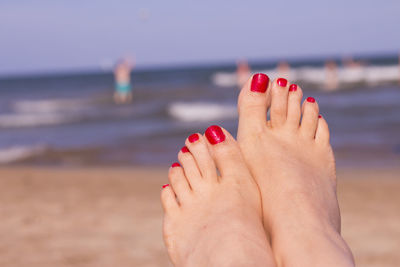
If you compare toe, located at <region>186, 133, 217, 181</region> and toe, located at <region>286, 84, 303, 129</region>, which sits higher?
toe, located at <region>286, 84, 303, 129</region>

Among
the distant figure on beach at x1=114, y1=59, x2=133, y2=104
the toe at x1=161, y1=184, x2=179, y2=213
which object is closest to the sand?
the toe at x1=161, y1=184, x2=179, y2=213

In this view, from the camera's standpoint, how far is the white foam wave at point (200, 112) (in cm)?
1002

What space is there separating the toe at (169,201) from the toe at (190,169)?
0.09m

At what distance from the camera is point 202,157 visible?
1984 mm

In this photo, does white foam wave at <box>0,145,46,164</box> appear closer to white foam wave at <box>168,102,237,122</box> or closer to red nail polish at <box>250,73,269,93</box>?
white foam wave at <box>168,102,237,122</box>

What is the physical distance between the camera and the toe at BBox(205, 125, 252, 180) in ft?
6.30

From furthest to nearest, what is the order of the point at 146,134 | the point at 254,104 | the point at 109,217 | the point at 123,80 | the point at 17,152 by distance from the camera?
the point at 123,80 → the point at 146,134 → the point at 17,152 → the point at 109,217 → the point at 254,104

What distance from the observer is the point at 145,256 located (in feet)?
7.67

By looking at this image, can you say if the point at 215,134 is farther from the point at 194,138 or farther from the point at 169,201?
the point at 169,201

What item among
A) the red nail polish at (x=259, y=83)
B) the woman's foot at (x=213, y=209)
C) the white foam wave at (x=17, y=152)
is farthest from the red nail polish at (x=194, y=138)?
the white foam wave at (x=17, y=152)

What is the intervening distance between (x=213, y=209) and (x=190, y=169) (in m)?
0.27

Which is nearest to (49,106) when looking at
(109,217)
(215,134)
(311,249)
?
(109,217)

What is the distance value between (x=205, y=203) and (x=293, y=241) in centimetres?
46

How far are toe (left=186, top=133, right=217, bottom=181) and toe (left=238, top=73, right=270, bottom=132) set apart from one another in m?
0.22
